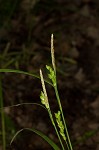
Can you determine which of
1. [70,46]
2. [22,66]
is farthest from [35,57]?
[70,46]

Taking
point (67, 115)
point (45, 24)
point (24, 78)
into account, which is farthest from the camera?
point (45, 24)

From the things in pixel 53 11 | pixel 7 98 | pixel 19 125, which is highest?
pixel 53 11

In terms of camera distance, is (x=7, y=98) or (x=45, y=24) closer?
(x=7, y=98)

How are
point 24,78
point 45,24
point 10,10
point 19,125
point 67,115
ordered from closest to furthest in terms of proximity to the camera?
point 19,125
point 67,115
point 24,78
point 10,10
point 45,24

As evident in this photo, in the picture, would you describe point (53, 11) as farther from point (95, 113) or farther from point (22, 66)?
point (95, 113)

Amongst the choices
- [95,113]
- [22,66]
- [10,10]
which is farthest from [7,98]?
[10,10]

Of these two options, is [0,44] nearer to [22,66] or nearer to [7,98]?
[22,66]

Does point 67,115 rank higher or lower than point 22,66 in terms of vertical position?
lower
